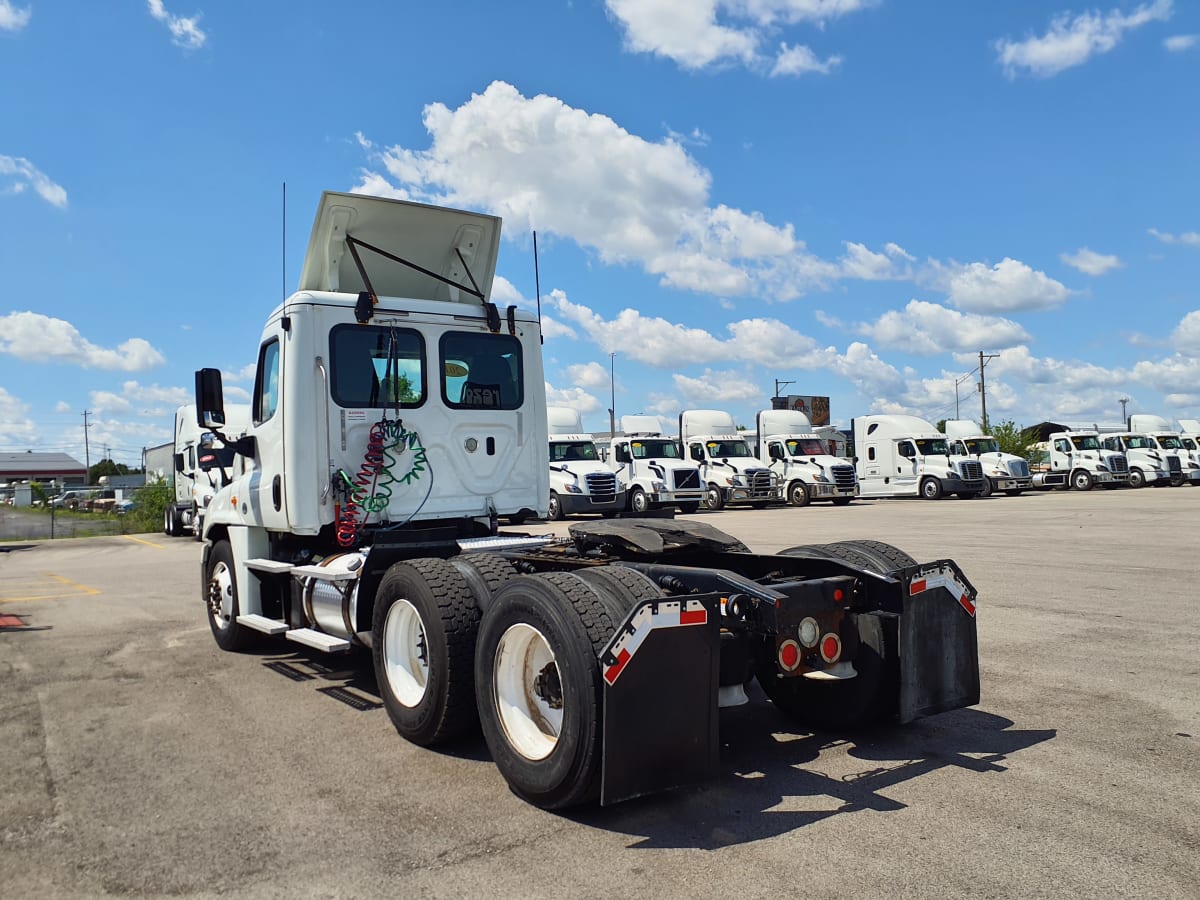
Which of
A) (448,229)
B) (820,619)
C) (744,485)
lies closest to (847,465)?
(744,485)

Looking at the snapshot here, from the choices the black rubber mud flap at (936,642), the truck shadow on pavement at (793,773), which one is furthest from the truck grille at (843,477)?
the black rubber mud flap at (936,642)

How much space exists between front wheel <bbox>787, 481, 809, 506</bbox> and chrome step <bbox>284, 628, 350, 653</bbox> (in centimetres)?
2561

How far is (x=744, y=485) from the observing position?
29.8 m

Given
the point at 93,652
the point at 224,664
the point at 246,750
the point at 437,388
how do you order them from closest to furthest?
1. the point at 246,750
2. the point at 437,388
3. the point at 224,664
4. the point at 93,652

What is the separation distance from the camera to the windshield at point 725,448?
30.9 meters

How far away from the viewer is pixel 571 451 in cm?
2697

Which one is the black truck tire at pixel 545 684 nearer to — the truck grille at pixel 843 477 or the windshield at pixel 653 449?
the windshield at pixel 653 449

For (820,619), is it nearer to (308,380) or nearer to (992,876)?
(992,876)

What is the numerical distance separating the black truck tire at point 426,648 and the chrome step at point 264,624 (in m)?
1.45

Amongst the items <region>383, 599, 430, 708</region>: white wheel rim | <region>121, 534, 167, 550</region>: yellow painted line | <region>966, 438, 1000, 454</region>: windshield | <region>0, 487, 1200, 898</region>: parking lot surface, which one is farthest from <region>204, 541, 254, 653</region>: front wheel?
<region>966, 438, 1000, 454</region>: windshield

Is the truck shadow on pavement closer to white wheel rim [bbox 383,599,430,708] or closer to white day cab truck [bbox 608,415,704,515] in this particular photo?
white wheel rim [bbox 383,599,430,708]

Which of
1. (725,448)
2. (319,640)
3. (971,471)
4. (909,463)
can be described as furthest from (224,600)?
(971,471)

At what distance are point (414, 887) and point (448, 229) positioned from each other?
5369mm

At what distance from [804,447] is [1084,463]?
1471 cm
